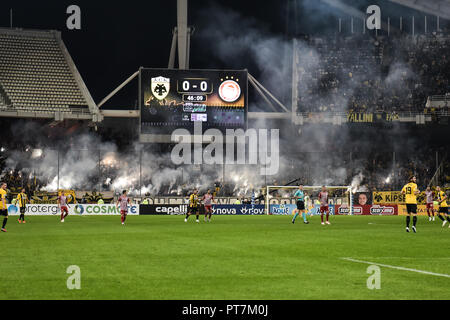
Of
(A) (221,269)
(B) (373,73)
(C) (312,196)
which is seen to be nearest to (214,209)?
(C) (312,196)

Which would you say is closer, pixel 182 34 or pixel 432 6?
pixel 182 34

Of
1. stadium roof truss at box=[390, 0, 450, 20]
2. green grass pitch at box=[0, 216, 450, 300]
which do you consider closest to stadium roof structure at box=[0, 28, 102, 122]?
stadium roof truss at box=[390, 0, 450, 20]

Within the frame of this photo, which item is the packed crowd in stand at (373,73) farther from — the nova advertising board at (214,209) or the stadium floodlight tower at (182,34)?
the nova advertising board at (214,209)

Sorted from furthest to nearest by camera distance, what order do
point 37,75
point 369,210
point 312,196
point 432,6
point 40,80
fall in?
point 37,75
point 40,80
point 312,196
point 432,6
point 369,210

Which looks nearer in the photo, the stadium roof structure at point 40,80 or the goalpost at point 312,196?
the goalpost at point 312,196

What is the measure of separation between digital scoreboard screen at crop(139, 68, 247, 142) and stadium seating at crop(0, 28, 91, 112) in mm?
9918

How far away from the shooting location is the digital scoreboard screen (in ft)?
155

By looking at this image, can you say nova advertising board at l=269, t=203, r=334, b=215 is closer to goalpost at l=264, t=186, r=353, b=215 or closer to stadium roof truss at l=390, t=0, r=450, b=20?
goalpost at l=264, t=186, r=353, b=215

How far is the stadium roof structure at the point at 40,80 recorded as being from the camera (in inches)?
2114

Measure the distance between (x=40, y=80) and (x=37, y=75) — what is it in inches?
28.0

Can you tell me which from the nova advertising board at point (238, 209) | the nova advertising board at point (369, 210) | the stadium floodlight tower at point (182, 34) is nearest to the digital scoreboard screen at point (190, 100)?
the stadium floodlight tower at point (182, 34)

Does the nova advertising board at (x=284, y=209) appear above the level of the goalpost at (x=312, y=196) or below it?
below

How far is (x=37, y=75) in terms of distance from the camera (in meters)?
57.1

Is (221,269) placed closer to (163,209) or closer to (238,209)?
(163,209)
